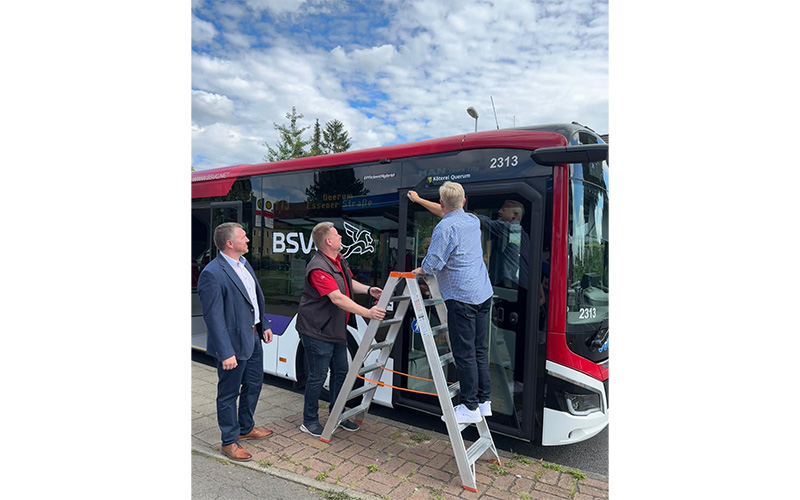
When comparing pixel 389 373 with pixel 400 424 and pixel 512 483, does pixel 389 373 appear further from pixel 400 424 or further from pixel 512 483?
pixel 512 483

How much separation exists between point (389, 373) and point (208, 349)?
1.54 meters

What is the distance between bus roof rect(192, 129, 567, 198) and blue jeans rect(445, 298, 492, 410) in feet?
4.09

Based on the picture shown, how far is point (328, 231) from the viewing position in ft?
12.3

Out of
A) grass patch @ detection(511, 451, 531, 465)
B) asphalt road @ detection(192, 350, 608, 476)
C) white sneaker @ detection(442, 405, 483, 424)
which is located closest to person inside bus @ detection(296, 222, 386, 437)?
asphalt road @ detection(192, 350, 608, 476)

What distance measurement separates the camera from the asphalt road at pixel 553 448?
3.57 metres

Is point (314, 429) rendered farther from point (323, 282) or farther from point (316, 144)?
point (316, 144)

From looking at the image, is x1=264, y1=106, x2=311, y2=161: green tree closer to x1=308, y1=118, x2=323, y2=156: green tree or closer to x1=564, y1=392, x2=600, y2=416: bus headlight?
x1=308, y1=118, x2=323, y2=156: green tree

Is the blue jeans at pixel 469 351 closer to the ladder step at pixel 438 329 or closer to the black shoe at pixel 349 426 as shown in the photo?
the ladder step at pixel 438 329

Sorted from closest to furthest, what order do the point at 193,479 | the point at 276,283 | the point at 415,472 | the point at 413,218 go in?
the point at 193,479 < the point at 415,472 < the point at 413,218 < the point at 276,283

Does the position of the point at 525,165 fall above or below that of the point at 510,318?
above

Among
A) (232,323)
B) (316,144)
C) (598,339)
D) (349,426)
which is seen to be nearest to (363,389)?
(349,426)

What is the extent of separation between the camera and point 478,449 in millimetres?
3188

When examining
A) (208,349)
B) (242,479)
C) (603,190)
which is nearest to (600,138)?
(603,190)

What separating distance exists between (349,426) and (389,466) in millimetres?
692
